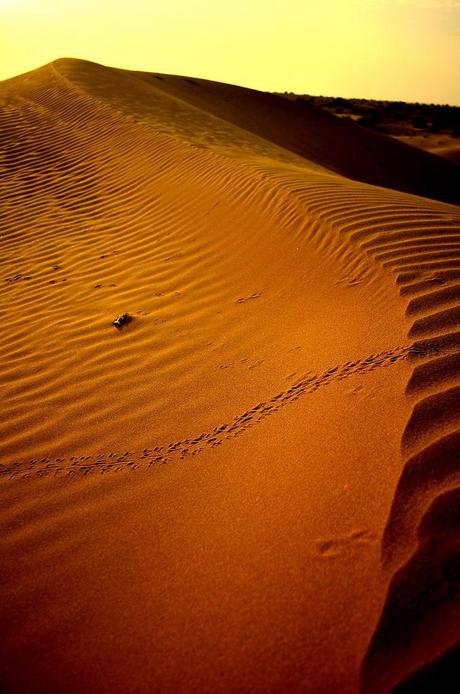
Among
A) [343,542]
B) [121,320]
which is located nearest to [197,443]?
[343,542]

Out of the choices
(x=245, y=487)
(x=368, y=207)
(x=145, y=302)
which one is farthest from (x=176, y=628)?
(x=368, y=207)

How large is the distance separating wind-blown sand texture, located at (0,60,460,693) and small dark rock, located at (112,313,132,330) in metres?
0.09

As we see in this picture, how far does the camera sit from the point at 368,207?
474cm

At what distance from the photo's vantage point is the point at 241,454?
2.32 meters

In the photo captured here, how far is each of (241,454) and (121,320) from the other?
2.04 m

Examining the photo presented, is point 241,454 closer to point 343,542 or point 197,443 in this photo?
point 197,443

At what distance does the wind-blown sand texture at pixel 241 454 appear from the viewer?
152 cm

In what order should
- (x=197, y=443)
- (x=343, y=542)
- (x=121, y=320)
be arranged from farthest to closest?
Result: (x=121, y=320)
(x=197, y=443)
(x=343, y=542)

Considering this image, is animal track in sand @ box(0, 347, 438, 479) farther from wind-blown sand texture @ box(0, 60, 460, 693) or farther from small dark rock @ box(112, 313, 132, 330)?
small dark rock @ box(112, 313, 132, 330)

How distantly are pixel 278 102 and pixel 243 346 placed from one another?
21.1 m

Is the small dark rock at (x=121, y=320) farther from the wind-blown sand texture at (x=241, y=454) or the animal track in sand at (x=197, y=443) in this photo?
the animal track in sand at (x=197, y=443)

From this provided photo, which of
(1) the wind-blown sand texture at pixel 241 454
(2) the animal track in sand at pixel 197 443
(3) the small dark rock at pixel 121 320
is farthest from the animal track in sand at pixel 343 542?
(3) the small dark rock at pixel 121 320

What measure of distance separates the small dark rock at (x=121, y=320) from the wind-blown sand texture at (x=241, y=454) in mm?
92

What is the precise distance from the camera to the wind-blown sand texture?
152 cm
